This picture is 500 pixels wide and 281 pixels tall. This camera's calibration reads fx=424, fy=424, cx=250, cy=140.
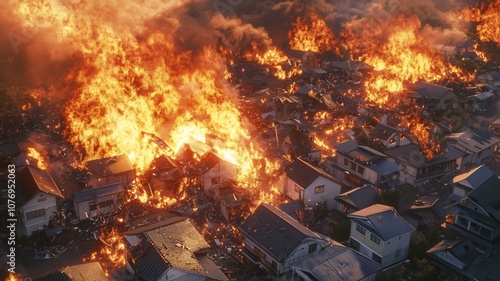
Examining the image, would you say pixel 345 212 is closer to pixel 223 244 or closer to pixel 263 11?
pixel 223 244

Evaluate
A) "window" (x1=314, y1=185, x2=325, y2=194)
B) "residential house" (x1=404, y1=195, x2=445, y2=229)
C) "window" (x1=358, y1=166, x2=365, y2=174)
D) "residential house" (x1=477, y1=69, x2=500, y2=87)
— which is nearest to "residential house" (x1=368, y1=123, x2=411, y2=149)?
"window" (x1=358, y1=166, x2=365, y2=174)

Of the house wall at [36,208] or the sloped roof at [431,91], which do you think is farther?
the sloped roof at [431,91]

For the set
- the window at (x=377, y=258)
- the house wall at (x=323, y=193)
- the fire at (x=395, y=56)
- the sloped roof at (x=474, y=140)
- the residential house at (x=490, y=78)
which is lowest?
the window at (x=377, y=258)

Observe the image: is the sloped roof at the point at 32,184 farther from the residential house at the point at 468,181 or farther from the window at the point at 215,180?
the residential house at the point at 468,181

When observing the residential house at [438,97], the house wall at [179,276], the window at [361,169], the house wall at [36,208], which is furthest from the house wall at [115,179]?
the residential house at [438,97]

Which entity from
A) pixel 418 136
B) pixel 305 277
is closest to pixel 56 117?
pixel 305 277

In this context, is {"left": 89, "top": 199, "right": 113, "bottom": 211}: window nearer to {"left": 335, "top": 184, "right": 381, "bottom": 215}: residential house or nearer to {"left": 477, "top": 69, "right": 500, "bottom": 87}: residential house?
{"left": 335, "top": 184, "right": 381, "bottom": 215}: residential house
